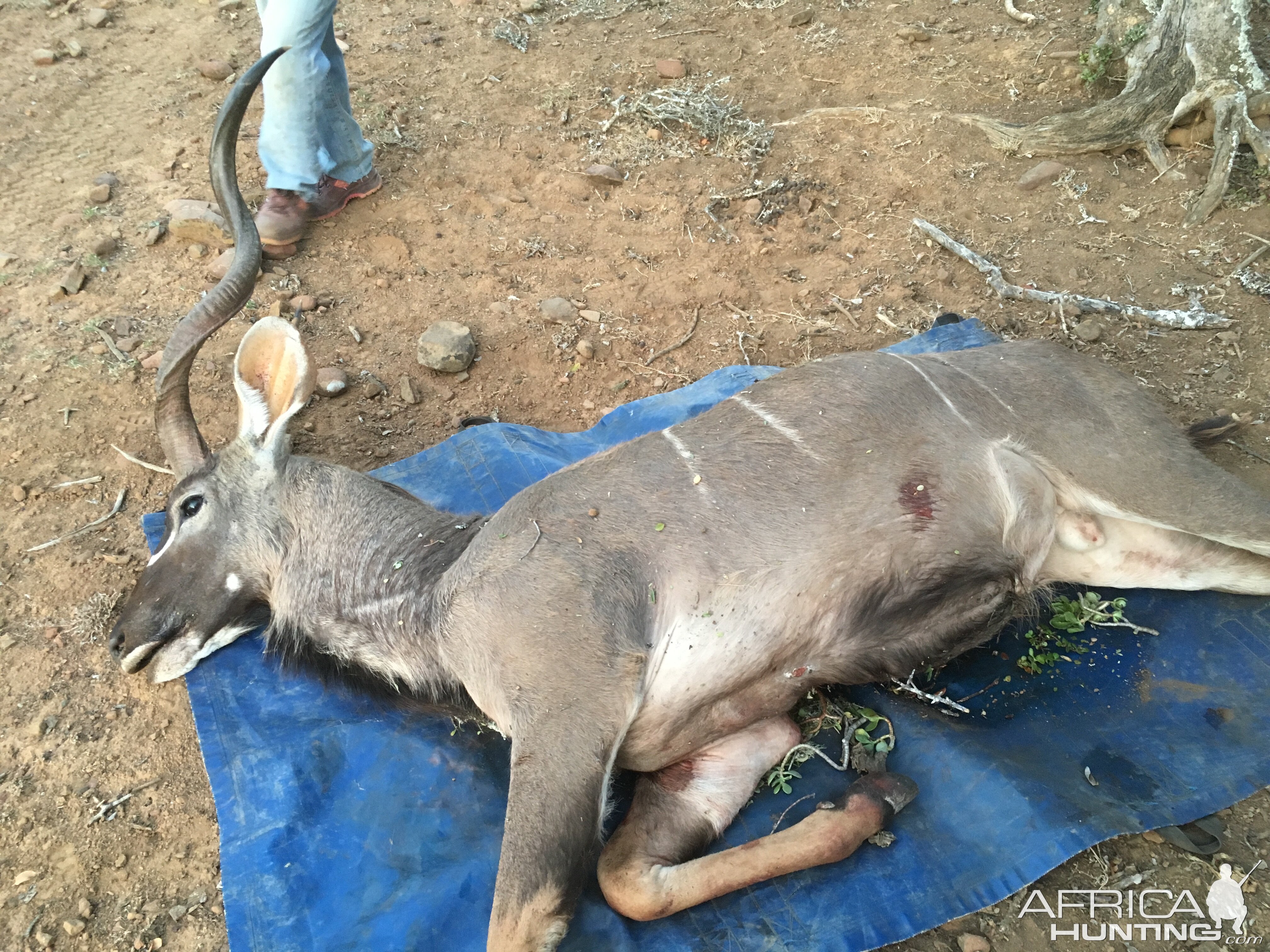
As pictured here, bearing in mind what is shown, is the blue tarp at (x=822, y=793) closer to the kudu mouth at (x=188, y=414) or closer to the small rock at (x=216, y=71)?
the kudu mouth at (x=188, y=414)

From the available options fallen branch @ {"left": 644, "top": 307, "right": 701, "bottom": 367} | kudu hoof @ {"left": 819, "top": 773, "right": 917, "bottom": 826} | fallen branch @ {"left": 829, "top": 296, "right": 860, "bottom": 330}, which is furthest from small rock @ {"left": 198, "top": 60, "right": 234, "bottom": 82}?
kudu hoof @ {"left": 819, "top": 773, "right": 917, "bottom": 826}

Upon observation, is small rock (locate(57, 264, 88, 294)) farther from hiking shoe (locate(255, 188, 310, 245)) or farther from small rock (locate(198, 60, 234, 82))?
small rock (locate(198, 60, 234, 82))

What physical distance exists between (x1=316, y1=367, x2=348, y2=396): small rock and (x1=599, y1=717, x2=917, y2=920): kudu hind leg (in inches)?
123

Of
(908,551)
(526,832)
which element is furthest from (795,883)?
(908,551)

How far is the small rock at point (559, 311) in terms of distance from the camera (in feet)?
18.5

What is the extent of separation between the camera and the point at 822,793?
3.33m

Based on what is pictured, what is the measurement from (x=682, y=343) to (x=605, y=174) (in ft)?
6.13

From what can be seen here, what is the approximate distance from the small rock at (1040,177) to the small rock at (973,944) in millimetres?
5034

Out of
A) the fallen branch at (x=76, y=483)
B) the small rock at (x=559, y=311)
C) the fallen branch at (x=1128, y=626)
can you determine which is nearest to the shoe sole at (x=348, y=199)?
the small rock at (x=559, y=311)

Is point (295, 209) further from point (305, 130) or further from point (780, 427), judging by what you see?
point (780, 427)

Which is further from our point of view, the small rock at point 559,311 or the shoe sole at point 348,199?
the shoe sole at point 348,199

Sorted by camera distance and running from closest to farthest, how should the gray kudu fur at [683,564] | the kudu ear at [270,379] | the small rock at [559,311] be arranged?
the gray kudu fur at [683,564] → the kudu ear at [270,379] → the small rock at [559,311]

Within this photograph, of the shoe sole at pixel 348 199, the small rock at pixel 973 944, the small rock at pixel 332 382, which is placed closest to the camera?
the small rock at pixel 973 944

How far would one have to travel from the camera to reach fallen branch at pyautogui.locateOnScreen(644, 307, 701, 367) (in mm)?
5434
